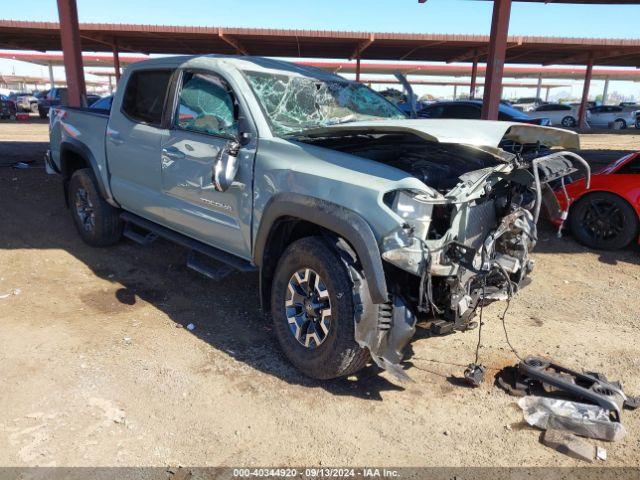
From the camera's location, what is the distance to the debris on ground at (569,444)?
2.73m

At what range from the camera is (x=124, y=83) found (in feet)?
16.5

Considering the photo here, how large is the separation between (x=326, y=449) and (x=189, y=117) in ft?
→ 9.13

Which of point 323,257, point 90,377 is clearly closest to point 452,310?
point 323,257

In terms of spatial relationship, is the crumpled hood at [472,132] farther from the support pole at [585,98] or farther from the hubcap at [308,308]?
the support pole at [585,98]

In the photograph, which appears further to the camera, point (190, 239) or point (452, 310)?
point (190, 239)

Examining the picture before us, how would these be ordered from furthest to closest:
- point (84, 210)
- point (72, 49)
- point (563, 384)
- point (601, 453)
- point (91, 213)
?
1. point (72, 49)
2. point (84, 210)
3. point (91, 213)
4. point (563, 384)
5. point (601, 453)

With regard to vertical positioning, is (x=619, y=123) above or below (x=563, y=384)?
below

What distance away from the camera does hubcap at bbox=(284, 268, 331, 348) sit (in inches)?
125

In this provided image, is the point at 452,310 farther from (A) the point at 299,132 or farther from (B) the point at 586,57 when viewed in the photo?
(B) the point at 586,57

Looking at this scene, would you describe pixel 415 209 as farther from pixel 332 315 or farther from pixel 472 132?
pixel 332 315

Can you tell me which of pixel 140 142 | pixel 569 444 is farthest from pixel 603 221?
pixel 140 142

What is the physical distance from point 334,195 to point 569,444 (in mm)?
1924

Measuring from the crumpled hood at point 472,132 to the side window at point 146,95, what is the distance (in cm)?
171

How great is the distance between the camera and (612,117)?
99.2 ft
